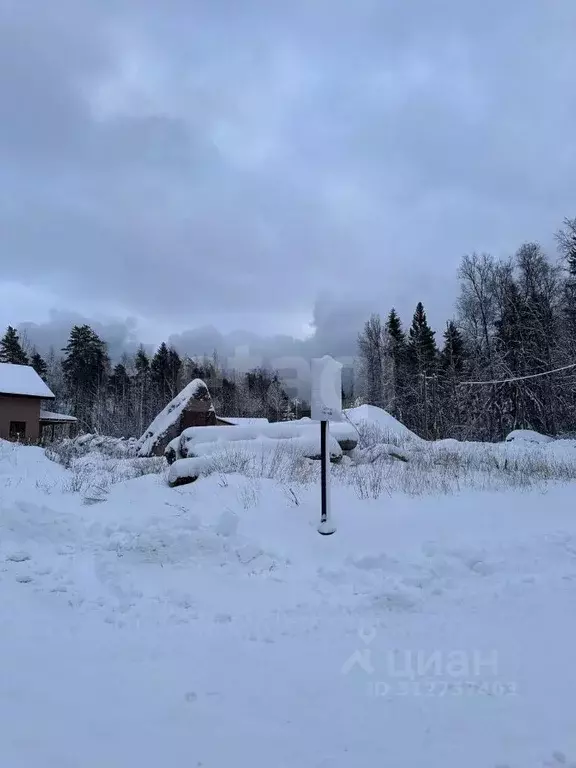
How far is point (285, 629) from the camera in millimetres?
3848

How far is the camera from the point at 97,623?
3914 mm

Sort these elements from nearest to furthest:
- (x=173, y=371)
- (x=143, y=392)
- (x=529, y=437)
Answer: (x=529, y=437) → (x=143, y=392) → (x=173, y=371)

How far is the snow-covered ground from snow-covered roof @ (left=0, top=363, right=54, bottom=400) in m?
24.3

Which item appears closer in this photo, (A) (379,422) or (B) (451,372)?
(A) (379,422)

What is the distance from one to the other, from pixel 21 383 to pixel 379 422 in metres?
20.7

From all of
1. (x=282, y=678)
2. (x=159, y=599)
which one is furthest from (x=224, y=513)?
(x=282, y=678)

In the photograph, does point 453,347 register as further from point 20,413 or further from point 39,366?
point 39,366

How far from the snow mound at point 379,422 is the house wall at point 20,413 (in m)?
18.1

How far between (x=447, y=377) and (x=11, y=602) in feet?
123

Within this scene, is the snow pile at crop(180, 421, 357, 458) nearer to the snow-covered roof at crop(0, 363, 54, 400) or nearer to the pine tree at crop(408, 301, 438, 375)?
the snow-covered roof at crop(0, 363, 54, 400)

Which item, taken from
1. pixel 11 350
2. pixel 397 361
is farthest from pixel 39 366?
pixel 397 361

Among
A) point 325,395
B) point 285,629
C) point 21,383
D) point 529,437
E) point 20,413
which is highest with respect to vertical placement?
point 21,383

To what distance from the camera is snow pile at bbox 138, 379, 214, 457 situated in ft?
54.4

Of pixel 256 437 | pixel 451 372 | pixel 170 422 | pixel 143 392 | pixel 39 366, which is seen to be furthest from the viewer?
pixel 39 366
